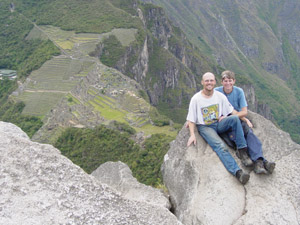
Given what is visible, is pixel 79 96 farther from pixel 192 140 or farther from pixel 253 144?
pixel 253 144

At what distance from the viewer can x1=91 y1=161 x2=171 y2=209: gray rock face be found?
7.45 metres

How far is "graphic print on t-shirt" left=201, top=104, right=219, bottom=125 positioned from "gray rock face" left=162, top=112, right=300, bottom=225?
0.52m

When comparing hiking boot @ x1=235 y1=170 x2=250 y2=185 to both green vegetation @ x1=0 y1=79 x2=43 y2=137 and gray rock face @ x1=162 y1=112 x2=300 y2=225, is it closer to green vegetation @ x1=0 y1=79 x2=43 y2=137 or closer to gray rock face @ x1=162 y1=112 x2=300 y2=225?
gray rock face @ x1=162 y1=112 x2=300 y2=225

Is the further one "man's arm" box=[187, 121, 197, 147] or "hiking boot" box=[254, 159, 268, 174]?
"man's arm" box=[187, 121, 197, 147]

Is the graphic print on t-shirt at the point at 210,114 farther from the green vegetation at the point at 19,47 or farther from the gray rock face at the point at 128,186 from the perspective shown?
the green vegetation at the point at 19,47

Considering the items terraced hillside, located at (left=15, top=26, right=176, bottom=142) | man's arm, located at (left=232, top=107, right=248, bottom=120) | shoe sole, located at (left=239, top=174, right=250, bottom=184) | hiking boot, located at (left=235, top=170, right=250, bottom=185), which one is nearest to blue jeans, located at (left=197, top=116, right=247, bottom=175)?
hiking boot, located at (left=235, top=170, right=250, bottom=185)

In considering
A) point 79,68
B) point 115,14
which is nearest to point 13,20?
point 115,14

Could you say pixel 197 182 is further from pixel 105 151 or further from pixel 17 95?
pixel 17 95

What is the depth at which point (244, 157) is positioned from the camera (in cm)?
765

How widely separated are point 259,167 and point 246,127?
1.15 meters

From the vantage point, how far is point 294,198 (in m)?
6.61

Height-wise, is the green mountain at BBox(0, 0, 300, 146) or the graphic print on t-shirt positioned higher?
the graphic print on t-shirt

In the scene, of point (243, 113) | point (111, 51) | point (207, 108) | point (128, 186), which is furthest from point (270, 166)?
point (111, 51)

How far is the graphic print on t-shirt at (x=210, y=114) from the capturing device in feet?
26.6
